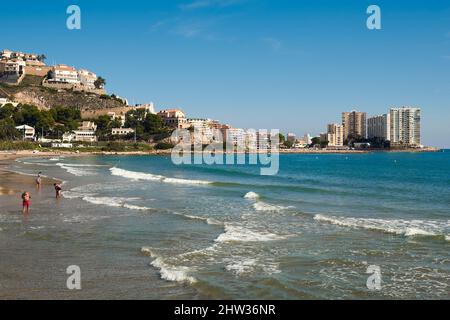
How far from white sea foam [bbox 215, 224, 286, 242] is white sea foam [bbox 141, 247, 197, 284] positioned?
2954 millimetres

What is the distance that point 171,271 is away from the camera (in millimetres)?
10367

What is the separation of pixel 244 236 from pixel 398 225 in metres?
5.95

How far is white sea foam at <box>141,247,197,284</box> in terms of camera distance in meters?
9.83

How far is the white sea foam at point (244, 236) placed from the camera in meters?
14.1

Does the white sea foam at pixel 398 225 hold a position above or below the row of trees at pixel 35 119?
below

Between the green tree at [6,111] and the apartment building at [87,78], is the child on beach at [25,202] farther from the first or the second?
the apartment building at [87,78]

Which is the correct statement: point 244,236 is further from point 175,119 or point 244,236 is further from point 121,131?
point 175,119

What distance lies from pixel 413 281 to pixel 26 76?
152 metres

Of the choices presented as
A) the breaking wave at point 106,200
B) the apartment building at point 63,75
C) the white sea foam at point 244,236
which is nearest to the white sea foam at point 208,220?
the white sea foam at point 244,236

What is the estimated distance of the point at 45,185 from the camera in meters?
32.5

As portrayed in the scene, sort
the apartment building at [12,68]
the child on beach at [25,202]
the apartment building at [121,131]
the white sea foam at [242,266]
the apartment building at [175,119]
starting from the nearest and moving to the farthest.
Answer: the white sea foam at [242,266] < the child on beach at [25,202] < the apartment building at [121,131] < the apartment building at [12,68] < the apartment building at [175,119]

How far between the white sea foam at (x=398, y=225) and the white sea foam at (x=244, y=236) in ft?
11.3
